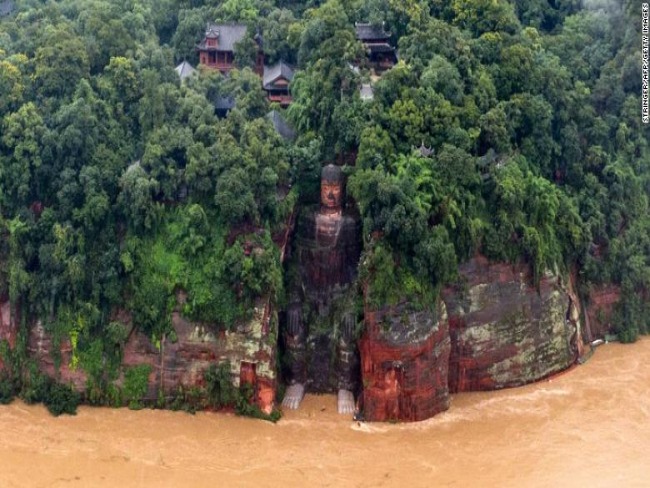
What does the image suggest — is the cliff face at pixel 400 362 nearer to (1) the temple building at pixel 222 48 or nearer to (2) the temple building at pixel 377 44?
(2) the temple building at pixel 377 44

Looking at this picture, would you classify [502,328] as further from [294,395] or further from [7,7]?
[7,7]

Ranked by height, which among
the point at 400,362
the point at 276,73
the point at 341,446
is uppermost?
the point at 276,73

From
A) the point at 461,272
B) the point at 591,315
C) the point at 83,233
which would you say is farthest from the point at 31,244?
the point at 591,315

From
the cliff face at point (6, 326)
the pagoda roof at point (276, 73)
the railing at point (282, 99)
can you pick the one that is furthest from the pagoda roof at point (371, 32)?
the cliff face at point (6, 326)

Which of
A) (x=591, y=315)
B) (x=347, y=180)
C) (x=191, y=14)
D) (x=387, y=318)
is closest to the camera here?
(x=387, y=318)

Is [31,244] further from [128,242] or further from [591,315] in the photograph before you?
[591,315]

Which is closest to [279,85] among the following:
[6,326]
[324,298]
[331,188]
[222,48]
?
[222,48]
